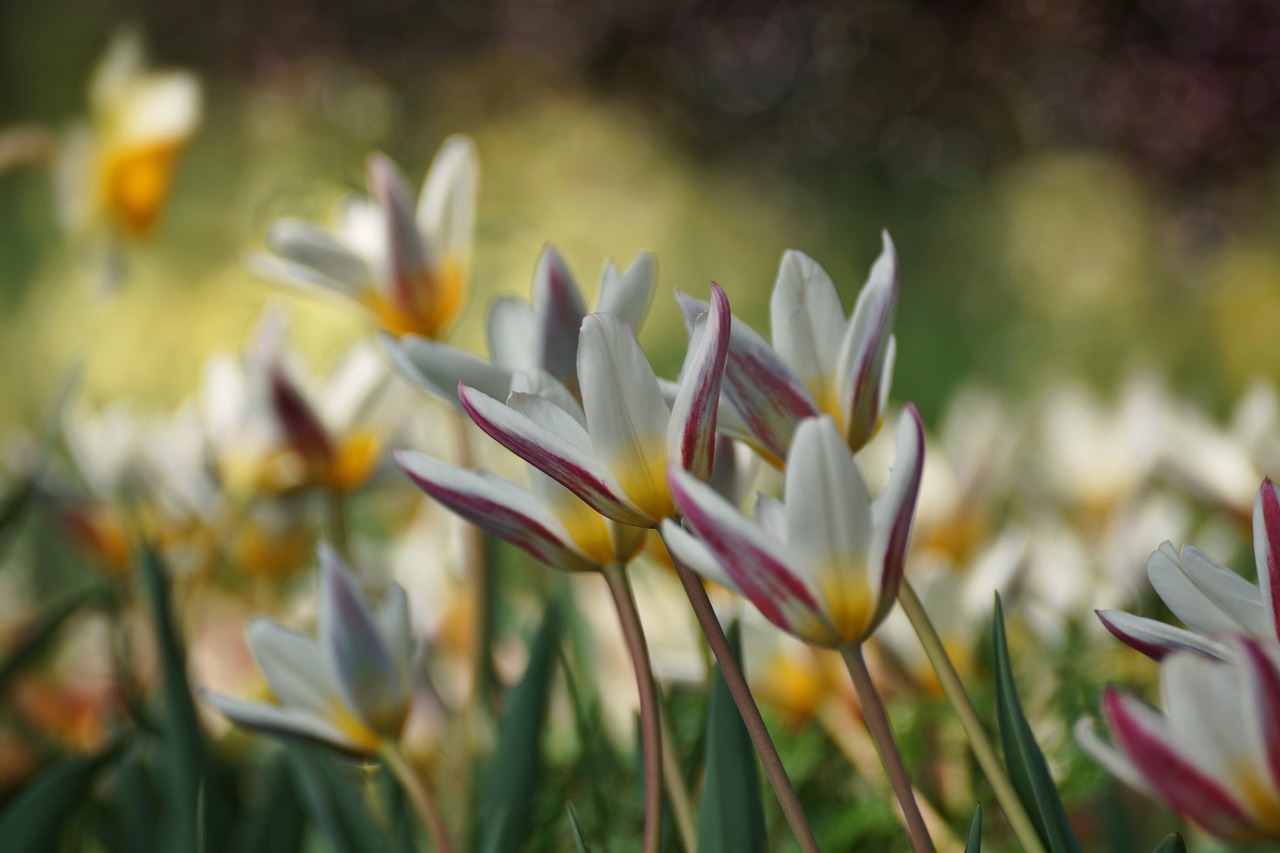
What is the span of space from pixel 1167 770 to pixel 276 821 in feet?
1.15

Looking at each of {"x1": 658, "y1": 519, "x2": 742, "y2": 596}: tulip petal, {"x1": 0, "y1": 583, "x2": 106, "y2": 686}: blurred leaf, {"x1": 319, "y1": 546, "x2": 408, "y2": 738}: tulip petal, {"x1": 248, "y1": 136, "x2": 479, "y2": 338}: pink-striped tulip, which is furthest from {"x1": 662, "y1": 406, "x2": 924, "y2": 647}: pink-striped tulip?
{"x1": 0, "y1": 583, "x2": 106, "y2": 686}: blurred leaf

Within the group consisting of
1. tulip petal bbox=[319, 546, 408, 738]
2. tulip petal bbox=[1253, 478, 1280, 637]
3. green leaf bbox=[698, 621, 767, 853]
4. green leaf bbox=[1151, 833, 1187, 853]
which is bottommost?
tulip petal bbox=[319, 546, 408, 738]

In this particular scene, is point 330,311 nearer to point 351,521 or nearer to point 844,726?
point 351,521

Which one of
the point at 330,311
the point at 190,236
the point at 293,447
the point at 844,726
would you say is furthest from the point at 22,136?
the point at 190,236

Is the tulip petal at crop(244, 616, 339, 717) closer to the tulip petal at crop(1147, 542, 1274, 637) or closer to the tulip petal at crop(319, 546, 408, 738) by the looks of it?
the tulip petal at crop(319, 546, 408, 738)

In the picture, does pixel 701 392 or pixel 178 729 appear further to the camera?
pixel 178 729

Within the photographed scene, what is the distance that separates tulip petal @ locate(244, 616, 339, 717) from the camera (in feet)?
1.10

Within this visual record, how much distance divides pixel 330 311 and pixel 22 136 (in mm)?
1726

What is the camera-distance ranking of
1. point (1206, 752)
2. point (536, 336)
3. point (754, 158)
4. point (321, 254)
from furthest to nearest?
point (754, 158), point (321, 254), point (536, 336), point (1206, 752)

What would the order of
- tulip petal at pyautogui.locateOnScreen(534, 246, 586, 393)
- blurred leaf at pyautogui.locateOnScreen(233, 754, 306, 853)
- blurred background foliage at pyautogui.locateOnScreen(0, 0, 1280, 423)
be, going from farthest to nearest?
blurred background foliage at pyautogui.locateOnScreen(0, 0, 1280, 423)
blurred leaf at pyautogui.locateOnScreen(233, 754, 306, 853)
tulip petal at pyautogui.locateOnScreen(534, 246, 586, 393)

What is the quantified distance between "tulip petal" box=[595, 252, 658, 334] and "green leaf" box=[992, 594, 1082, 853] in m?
0.12

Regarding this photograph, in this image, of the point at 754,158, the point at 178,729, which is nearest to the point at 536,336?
the point at 178,729

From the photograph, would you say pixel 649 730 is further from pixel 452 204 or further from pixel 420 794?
pixel 452 204

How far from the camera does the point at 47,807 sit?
1.35ft
